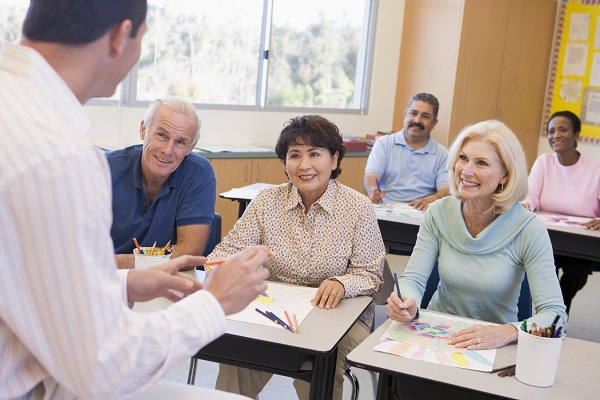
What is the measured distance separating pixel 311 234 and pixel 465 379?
0.95m

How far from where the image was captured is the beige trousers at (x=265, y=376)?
2414mm

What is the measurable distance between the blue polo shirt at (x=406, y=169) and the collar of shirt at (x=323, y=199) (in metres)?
2.21

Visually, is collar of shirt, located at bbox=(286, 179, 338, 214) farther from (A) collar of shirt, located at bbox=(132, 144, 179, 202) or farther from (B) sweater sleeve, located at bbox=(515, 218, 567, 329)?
(B) sweater sleeve, located at bbox=(515, 218, 567, 329)

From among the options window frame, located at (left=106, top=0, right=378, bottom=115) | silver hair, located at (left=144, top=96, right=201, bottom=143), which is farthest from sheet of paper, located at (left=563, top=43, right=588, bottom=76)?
silver hair, located at (left=144, top=96, right=201, bottom=143)

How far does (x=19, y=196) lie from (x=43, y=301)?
151 mm

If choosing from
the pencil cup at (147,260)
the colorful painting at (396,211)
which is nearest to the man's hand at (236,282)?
the pencil cup at (147,260)

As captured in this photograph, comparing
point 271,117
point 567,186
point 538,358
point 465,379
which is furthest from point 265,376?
point 271,117

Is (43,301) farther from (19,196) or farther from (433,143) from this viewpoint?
(433,143)

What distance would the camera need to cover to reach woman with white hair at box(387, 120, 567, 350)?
7.59 feet

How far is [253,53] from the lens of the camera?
590 centimetres

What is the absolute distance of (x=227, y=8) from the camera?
18.4 feet

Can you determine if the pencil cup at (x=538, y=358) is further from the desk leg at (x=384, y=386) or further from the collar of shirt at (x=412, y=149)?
the collar of shirt at (x=412, y=149)

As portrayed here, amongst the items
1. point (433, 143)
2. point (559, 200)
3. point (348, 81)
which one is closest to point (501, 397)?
point (559, 200)

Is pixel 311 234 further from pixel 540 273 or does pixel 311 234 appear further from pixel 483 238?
pixel 540 273
